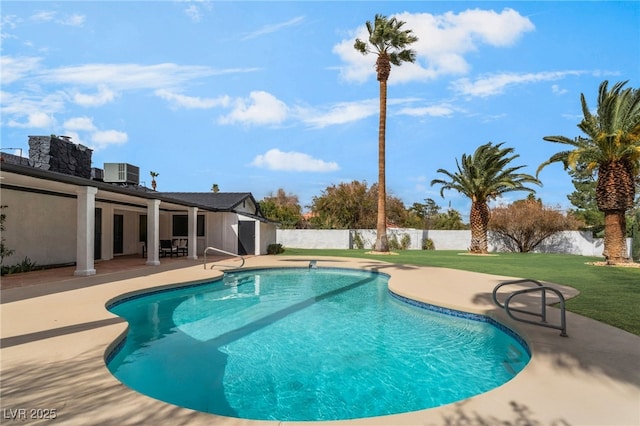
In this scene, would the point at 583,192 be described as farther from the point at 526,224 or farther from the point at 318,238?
the point at 318,238

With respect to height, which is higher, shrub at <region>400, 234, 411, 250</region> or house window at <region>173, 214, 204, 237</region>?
house window at <region>173, 214, 204, 237</region>

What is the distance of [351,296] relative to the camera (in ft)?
36.9

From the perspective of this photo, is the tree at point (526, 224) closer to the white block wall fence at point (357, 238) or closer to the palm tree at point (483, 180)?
the white block wall fence at point (357, 238)

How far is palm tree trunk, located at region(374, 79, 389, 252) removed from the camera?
83.3ft

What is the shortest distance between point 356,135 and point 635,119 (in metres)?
18.3

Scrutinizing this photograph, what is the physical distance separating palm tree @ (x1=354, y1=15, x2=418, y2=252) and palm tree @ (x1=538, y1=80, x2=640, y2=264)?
→ 11398mm

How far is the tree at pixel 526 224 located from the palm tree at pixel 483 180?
4.77 metres

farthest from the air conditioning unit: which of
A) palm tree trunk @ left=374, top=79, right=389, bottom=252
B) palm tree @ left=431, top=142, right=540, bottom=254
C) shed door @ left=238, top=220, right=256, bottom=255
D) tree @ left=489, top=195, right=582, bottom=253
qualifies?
tree @ left=489, top=195, right=582, bottom=253

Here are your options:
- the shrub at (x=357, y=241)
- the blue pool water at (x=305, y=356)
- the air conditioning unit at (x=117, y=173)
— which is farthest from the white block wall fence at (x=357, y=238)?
the blue pool water at (x=305, y=356)

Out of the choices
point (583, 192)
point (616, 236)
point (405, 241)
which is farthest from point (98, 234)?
point (583, 192)

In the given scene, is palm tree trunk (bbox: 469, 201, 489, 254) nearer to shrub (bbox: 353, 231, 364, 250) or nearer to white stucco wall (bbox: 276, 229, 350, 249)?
shrub (bbox: 353, 231, 364, 250)

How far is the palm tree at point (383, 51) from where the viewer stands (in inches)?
1012

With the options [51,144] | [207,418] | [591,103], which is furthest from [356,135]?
[207,418]

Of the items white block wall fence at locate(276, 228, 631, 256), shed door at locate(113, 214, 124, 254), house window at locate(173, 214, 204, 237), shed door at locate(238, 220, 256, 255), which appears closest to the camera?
shed door at locate(113, 214, 124, 254)
